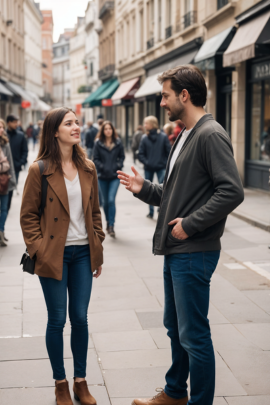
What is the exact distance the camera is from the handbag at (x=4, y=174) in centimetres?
836

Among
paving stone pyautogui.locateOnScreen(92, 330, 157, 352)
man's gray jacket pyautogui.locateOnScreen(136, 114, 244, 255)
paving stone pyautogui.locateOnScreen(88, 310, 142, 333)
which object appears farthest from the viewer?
paving stone pyautogui.locateOnScreen(88, 310, 142, 333)

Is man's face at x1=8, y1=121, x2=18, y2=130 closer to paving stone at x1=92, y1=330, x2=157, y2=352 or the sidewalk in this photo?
the sidewalk

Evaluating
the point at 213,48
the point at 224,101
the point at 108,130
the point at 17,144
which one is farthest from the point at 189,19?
the point at 108,130

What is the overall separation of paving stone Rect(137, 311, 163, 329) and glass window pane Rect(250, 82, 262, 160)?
402 inches

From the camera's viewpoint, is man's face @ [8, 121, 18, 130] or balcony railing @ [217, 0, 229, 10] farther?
balcony railing @ [217, 0, 229, 10]

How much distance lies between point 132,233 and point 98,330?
16.3ft

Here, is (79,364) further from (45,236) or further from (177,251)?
(177,251)

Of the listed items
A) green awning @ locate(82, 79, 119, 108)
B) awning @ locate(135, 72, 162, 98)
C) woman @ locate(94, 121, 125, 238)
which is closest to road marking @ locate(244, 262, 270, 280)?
woman @ locate(94, 121, 125, 238)

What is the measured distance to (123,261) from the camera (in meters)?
7.71

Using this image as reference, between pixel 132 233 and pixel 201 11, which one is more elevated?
pixel 201 11

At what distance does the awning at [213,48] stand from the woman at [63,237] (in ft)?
40.9

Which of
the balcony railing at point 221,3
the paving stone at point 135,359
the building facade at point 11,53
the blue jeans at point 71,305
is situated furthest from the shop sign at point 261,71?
the building facade at point 11,53

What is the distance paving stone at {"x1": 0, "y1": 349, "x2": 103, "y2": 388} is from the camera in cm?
387

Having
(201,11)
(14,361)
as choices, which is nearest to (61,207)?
(14,361)
